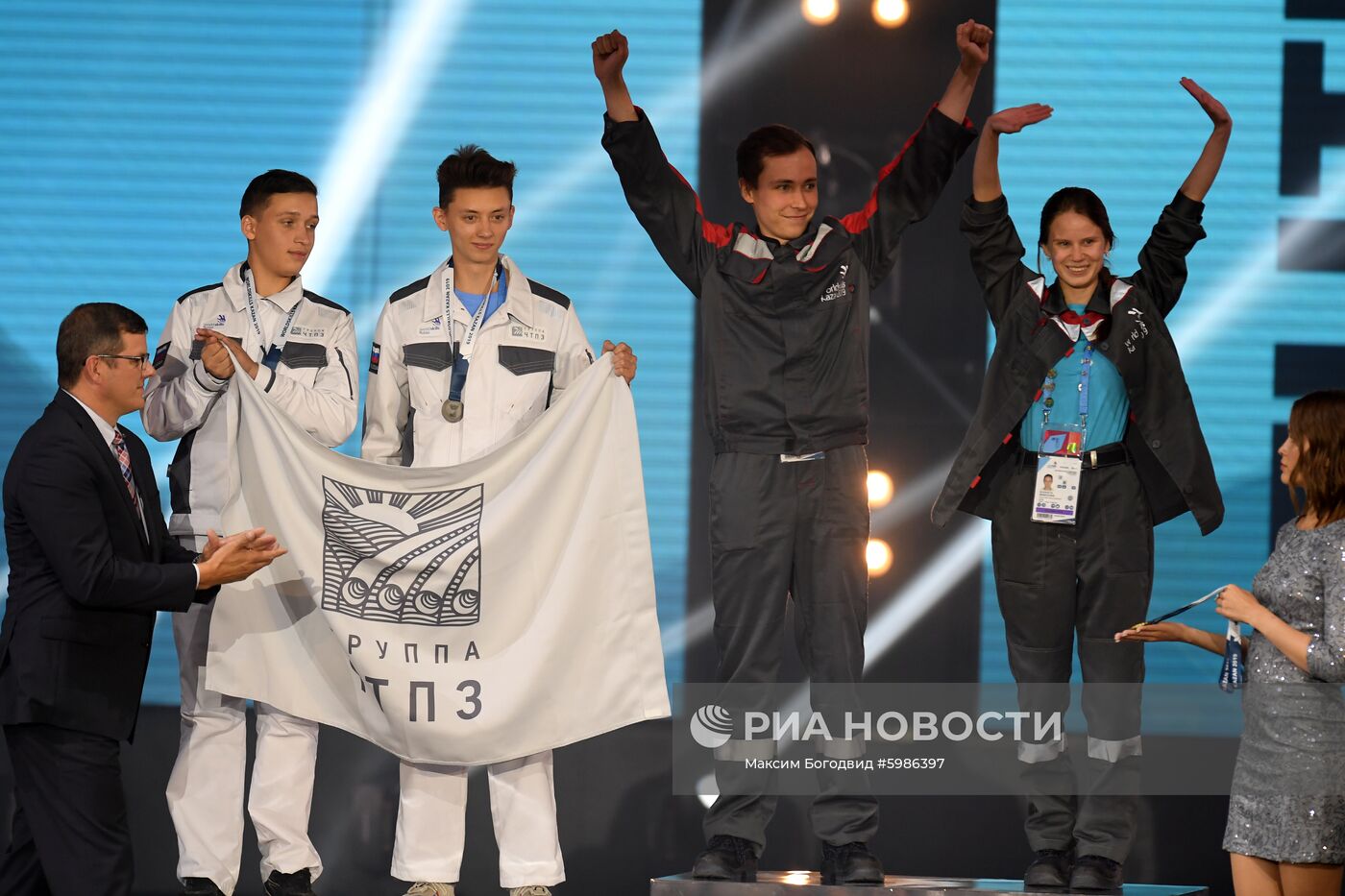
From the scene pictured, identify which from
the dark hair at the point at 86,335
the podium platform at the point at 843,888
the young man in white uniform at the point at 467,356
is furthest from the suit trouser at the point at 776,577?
the dark hair at the point at 86,335

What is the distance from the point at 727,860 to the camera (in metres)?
3.67

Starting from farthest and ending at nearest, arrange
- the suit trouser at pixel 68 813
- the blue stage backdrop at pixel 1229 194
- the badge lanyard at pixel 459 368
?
the blue stage backdrop at pixel 1229 194 → the badge lanyard at pixel 459 368 → the suit trouser at pixel 68 813

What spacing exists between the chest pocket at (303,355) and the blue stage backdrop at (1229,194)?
7.50 feet

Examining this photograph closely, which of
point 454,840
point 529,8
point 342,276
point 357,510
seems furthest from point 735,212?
point 454,840

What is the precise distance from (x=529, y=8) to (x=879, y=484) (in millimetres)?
1987

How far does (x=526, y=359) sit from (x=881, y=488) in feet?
5.03

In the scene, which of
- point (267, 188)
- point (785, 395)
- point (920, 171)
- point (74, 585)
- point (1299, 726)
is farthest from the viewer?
point (267, 188)

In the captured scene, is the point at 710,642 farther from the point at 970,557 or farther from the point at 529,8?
the point at 529,8

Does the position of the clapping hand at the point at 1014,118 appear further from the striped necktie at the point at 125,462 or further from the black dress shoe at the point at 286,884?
the black dress shoe at the point at 286,884

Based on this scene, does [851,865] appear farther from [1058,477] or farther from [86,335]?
[86,335]

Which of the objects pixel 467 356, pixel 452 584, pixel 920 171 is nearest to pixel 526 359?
pixel 467 356

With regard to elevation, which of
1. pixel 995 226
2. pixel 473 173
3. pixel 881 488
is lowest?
pixel 881 488

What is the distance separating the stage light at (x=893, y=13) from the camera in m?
5.07

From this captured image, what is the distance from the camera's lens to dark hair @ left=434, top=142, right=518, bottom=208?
13.2ft
